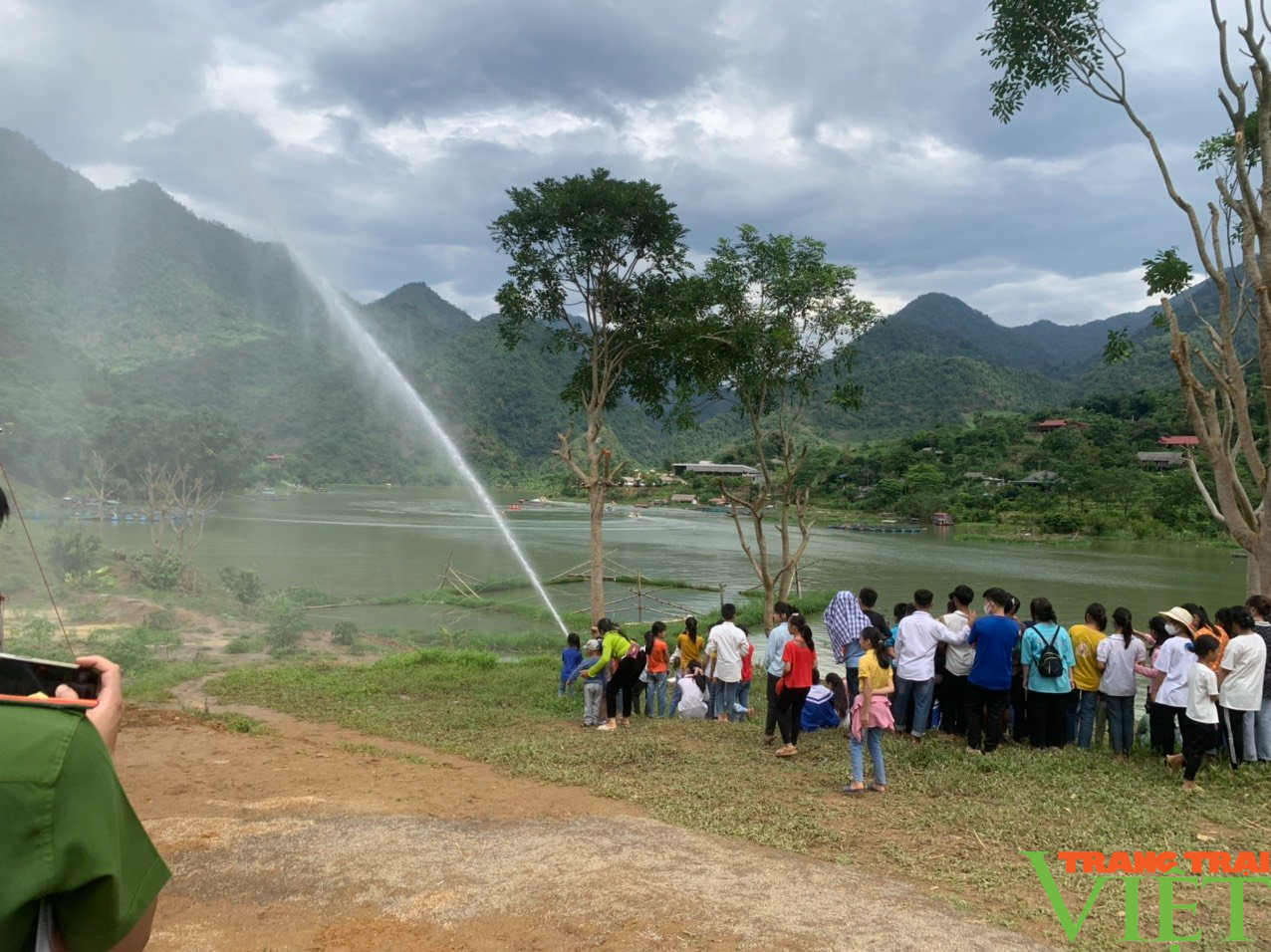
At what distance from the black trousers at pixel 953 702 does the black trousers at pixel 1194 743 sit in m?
1.94

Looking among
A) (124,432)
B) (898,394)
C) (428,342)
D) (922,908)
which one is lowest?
(922,908)

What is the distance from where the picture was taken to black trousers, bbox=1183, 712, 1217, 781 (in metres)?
6.76

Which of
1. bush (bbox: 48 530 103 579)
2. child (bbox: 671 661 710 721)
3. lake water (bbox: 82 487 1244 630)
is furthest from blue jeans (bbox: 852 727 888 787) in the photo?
bush (bbox: 48 530 103 579)

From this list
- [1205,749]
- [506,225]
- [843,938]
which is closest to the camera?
[843,938]

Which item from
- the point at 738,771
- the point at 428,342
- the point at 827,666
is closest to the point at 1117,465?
the point at 827,666

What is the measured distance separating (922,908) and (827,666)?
49.3 ft

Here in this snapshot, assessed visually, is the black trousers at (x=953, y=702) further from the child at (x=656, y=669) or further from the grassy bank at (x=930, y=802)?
the child at (x=656, y=669)

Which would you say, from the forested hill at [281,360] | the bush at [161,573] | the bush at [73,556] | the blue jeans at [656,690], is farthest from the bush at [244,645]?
the forested hill at [281,360]

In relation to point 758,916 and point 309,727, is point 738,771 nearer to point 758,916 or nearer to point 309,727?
point 758,916

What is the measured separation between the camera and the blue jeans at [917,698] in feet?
27.7

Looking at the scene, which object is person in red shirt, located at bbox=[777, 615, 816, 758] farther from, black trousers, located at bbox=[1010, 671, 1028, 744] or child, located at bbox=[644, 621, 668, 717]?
child, located at bbox=[644, 621, 668, 717]

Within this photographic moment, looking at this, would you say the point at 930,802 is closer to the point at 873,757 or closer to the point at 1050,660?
the point at 873,757

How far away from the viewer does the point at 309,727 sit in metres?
10.2

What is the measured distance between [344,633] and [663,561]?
79.0 ft
